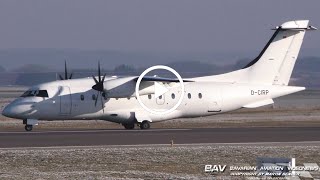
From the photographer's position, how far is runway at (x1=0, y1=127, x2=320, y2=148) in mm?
32156

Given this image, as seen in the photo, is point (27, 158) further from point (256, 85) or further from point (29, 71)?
point (29, 71)

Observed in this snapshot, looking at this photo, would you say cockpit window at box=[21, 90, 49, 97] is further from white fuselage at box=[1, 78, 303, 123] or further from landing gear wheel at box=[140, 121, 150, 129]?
landing gear wheel at box=[140, 121, 150, 129]

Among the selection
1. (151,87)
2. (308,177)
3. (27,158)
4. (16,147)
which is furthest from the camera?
(151,87)

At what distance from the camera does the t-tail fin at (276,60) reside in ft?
156

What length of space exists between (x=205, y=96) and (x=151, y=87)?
3359mm

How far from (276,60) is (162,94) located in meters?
7.85

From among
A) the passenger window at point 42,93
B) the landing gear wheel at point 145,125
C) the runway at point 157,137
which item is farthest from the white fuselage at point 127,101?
the runway at point 157,137

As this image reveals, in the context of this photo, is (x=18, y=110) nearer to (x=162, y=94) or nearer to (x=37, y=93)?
(x=37, y=93)

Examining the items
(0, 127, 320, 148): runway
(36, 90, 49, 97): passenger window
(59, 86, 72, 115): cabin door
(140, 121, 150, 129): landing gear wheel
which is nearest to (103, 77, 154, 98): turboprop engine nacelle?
(140, 121, 150, 129): landing gear wheel

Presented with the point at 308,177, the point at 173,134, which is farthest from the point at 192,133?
the point at 308,177

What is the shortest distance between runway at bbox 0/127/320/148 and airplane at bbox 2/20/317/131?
616cm

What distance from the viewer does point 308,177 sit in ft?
65.0

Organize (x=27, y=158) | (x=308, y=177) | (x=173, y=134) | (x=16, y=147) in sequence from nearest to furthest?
(x=308, y=177) < (x=27, y=158) < (x=16, y=147) < (x=173, y=134)

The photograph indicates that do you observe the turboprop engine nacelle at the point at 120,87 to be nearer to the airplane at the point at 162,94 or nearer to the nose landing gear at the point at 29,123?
the airplane at the point at 162,94
